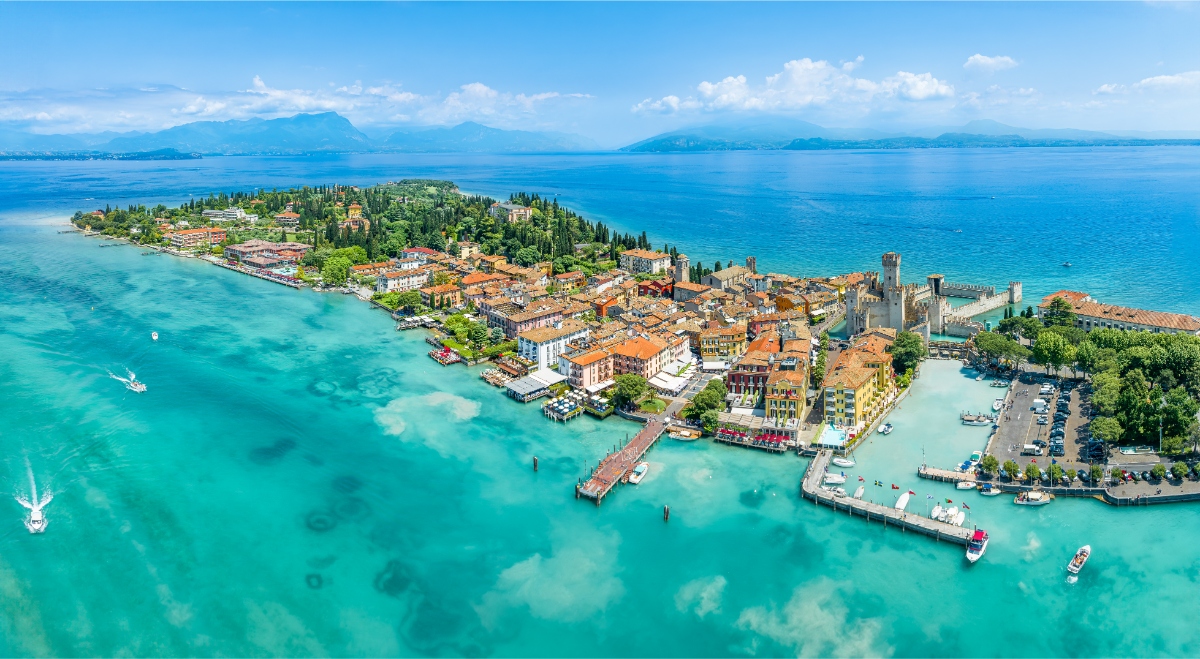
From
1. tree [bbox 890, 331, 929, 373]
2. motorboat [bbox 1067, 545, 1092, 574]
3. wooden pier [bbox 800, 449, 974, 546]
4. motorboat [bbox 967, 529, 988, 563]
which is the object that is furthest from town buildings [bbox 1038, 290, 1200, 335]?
motorboat [bbox 967, 529, 988, 563]

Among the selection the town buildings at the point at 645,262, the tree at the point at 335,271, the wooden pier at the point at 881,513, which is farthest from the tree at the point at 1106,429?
the tree at the point at 335,271

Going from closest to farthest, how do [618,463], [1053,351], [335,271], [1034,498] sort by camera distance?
[1034,498] < [618,463] < [1053,351] < [335,271]

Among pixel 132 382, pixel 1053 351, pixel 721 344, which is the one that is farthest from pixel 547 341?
pixel 1053 351

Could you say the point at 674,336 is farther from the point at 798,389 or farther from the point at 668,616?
the point at 668,616

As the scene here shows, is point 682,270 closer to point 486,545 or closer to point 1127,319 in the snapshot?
point 1127,319

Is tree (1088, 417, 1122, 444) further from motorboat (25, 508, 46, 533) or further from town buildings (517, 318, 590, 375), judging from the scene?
motorboat (25, 508, 46, 533)

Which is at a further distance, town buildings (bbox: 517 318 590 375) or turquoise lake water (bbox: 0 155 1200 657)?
town buildings (bbox: 517 318 590 375)

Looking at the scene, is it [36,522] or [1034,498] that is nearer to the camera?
[36,522]
